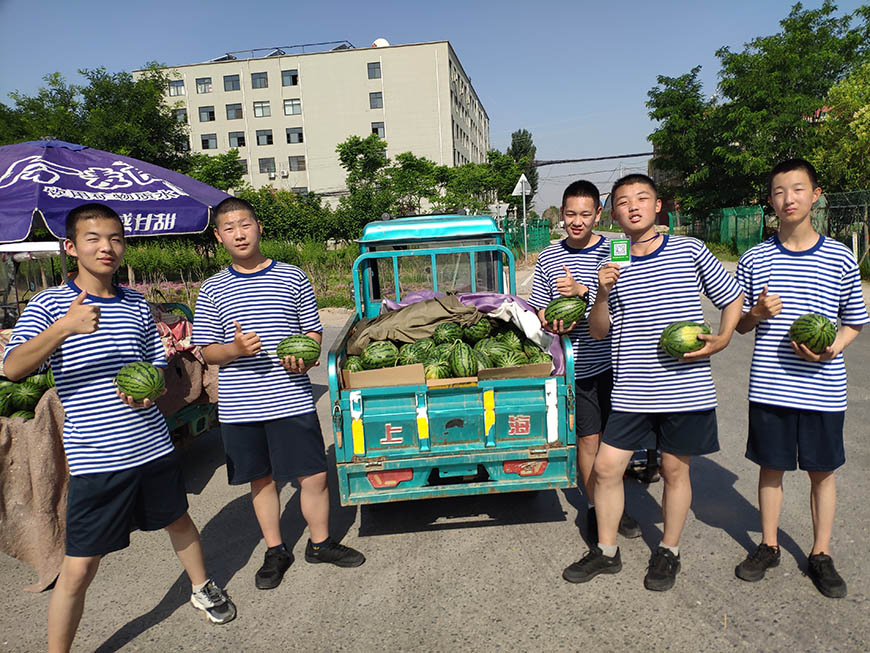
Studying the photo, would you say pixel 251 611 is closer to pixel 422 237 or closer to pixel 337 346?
pixel 337 346

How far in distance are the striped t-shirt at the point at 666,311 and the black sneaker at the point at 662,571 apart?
3.10 ft

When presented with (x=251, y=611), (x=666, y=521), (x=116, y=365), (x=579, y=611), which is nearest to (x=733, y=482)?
(x=666, y=521)

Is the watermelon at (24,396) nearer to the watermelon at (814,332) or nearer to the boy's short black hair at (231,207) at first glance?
the boy's short black hair at (231,207)

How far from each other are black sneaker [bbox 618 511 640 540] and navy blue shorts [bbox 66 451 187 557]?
3.04 metres

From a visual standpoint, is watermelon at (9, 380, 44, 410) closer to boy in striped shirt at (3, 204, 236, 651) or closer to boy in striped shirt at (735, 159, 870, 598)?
boy in striped shirt at (3, 204, 236, 651)

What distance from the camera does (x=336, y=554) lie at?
3982 millimetres

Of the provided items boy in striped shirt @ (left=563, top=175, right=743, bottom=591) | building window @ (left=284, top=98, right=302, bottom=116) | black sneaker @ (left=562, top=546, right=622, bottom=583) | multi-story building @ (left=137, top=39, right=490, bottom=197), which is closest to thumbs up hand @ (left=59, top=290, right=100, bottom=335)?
boy in striped shirt @ (left=563, top=175, right=743, bottom=591)

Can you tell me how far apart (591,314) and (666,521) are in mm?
1360

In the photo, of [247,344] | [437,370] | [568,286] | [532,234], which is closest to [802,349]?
[568,286]

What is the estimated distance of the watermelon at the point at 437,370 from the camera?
4.05m

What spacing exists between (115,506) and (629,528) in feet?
11.0

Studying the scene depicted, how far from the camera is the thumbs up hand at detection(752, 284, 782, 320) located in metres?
3.22

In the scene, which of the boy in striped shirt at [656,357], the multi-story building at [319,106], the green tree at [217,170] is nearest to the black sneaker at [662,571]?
the boy in striped shirt at [656,357]

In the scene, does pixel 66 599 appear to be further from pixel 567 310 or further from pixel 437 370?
pixel 567 310
